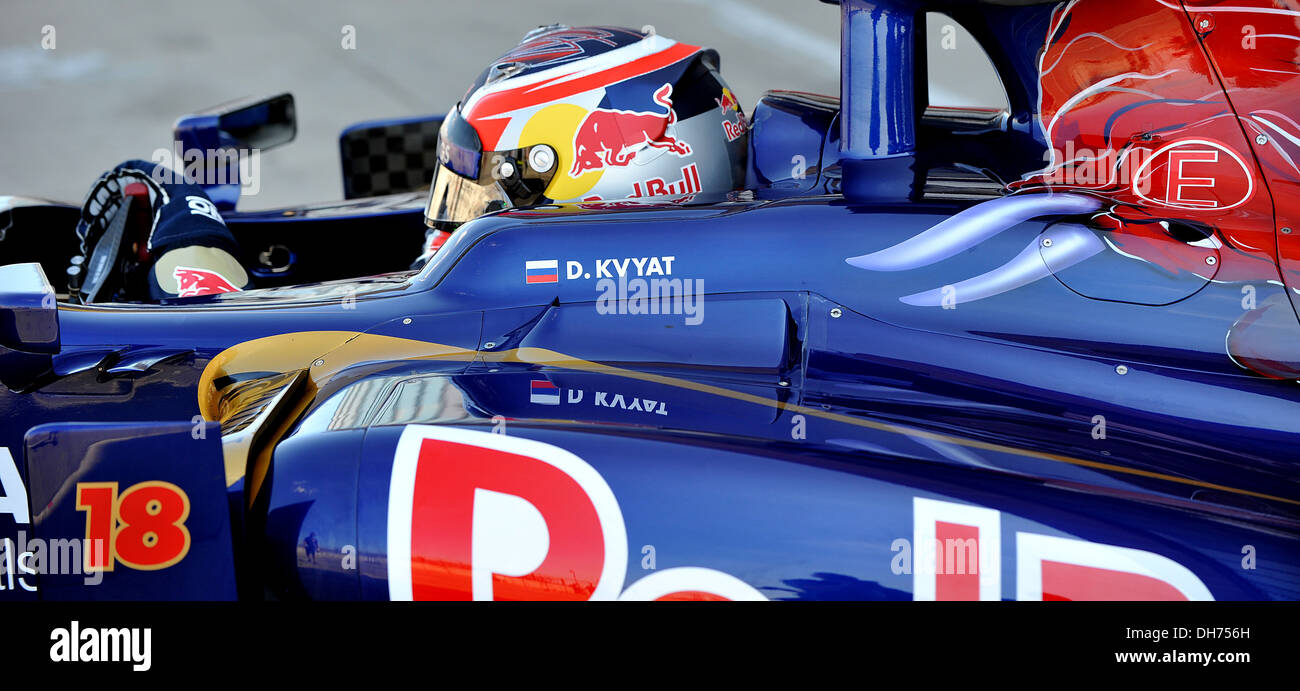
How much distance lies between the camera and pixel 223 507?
1256 mm

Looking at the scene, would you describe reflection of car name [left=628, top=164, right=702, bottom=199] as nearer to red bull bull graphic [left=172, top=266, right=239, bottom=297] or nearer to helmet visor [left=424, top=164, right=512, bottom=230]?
helmet visor [left=424, top=164, right=512, bottom=230]

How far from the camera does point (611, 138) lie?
85.1 inches

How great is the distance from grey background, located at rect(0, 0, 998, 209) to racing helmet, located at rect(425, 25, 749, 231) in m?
3.40

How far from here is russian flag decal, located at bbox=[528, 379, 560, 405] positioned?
147cm

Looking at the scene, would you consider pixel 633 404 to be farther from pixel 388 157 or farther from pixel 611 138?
pixel 388 157

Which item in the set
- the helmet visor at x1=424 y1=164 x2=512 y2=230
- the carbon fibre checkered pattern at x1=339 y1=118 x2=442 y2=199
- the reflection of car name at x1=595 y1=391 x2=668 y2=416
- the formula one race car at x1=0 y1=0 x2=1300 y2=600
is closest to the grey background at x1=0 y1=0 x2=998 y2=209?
the carbon fibre checkered pattern at x1=339 y1=118 x2=442 y2=199

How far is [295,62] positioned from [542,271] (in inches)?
222

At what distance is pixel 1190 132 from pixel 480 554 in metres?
1.28

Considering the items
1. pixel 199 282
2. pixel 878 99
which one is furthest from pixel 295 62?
→ pixel 878 99

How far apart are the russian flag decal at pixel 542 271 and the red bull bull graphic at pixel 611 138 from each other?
0.42 meters

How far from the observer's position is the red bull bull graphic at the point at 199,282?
2.36 m
